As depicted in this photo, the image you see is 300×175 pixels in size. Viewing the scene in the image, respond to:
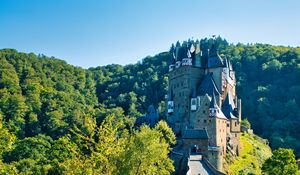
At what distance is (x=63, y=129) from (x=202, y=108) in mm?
50968

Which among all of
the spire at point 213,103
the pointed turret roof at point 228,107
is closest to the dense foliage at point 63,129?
the spire at point 213,103

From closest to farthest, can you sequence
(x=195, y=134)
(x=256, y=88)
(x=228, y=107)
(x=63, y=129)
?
(x=195, y=134) < (x=228, y=107) < (x=63, y=129) < (x=256, y=88)

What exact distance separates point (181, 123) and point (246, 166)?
13734mm

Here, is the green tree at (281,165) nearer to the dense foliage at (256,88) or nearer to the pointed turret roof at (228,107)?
the pointed turret roof at (228,107)

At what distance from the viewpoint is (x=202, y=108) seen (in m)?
67.2

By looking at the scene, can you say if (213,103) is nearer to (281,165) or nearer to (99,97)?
(281,165)

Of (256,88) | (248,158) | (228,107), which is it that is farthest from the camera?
(256,88)

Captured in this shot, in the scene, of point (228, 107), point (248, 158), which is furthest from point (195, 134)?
point (248, 158)

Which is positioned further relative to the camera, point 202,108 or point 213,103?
point 202,108

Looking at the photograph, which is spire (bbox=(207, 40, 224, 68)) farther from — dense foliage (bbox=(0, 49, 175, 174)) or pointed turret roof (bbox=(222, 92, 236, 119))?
dense foliage (bbox=(0, 49, 175, 174))

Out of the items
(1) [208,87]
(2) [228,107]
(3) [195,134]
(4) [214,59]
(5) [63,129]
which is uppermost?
(4) [214,59]

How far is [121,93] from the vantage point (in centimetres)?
14988

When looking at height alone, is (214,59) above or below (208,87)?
above

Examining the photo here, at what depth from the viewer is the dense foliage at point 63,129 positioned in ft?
89.5
